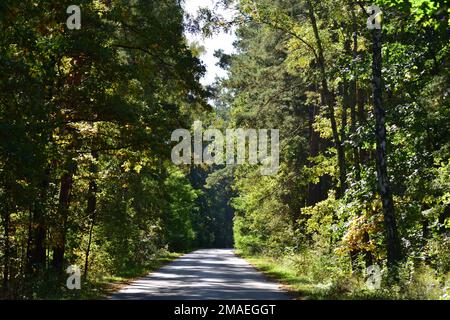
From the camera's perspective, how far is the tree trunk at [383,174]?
→ 15227mm

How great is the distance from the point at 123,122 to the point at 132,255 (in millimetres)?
16673

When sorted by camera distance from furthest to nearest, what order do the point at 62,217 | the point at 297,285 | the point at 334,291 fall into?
the point at 297,285, the point at 62,217, the point at 334,291

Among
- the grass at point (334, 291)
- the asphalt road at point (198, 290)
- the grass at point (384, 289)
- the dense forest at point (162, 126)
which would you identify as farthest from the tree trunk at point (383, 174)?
the asphalt road at point (198, 290)

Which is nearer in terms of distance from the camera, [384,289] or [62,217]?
[384,289]

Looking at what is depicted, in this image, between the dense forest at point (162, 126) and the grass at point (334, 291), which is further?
the grass at point (334, 291)

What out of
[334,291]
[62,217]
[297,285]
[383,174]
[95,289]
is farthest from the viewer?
[297,285]

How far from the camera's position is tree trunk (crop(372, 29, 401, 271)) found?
50.0ft

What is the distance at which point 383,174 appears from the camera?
15289 millimetres

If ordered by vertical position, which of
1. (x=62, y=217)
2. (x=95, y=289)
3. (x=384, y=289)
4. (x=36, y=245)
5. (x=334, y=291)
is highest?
(x=62, y=217)

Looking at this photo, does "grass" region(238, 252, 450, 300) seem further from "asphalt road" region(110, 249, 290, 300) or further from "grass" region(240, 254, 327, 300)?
"asphalt road" region(110, 249, 290, 300)

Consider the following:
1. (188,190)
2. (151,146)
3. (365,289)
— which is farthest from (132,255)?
(188,190)

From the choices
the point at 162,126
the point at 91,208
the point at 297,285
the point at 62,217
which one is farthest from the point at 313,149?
the point at 62,217

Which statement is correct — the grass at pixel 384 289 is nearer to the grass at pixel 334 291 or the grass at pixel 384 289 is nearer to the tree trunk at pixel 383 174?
the grass at pixel 334 291

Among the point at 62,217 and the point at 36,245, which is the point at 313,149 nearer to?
the point at 62,217
